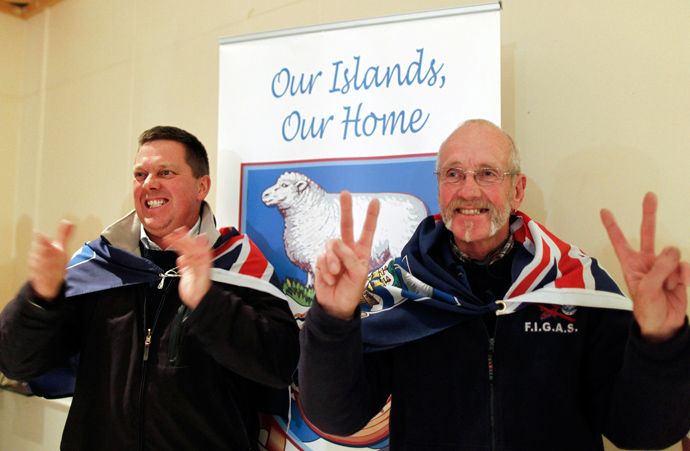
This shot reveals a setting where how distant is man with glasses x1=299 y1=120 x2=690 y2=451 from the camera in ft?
3.74

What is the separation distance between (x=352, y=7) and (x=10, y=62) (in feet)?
8.62

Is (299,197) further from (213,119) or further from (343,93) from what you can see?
(213,119)

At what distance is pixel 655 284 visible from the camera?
3.57 feet

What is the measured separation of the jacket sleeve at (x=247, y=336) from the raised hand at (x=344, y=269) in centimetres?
45

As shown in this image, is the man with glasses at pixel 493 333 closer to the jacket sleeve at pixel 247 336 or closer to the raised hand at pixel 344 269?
the raised hand at pixel 344 269

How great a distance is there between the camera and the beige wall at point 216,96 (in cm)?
183

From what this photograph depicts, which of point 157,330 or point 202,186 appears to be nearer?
point 157,330

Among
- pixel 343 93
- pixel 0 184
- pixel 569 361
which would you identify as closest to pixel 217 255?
pixel 343 93

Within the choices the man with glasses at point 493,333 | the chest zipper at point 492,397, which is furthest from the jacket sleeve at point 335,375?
the chest zipper at point 492,397

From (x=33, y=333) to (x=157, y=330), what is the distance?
35 cm

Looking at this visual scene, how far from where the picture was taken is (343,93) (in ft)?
6.81

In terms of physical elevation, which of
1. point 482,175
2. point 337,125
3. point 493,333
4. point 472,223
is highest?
point 337,125

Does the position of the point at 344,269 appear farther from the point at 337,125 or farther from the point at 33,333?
the point at 33,333

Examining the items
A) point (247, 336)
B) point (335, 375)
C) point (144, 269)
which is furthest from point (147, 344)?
point (335, 375)
